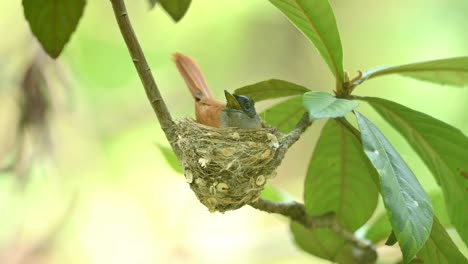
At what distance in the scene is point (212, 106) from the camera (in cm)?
180

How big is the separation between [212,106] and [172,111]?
1.80m

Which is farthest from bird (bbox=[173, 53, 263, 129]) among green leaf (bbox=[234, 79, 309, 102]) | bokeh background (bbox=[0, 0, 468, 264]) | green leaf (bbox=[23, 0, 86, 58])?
bokeh background (bbox=[0, 0, 468, 264])

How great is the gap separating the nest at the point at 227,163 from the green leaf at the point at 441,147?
10.2 inches

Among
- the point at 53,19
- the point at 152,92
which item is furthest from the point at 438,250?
the point at 53,19

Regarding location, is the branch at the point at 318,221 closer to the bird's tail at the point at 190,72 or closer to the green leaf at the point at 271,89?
the green leaf at the point at 271,89

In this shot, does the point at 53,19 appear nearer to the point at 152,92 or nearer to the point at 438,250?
the point at 152,92

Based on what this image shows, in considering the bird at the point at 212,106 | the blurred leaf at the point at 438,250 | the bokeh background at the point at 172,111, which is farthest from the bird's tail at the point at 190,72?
the bokeh background at the point at 172,111

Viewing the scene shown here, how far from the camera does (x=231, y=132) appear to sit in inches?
68.3

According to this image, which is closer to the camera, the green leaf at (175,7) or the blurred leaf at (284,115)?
the green leaf at (175,7)

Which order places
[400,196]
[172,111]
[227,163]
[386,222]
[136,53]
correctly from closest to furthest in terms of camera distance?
[400,196]
[136,53]
[227,163]
[386,222]
[172,111]

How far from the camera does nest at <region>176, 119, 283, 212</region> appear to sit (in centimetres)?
133

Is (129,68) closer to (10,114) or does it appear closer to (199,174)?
(10,114)

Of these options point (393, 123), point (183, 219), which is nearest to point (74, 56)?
point (183, 219)

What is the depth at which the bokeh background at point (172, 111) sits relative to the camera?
3297 millimetres
